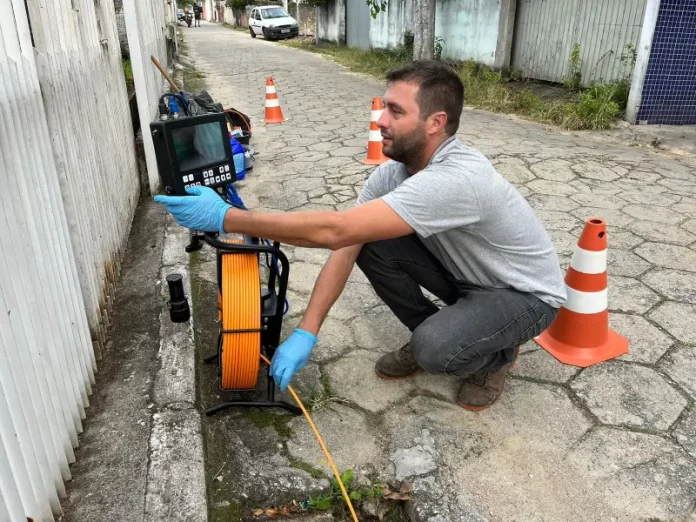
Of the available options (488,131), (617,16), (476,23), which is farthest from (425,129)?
(476,23)

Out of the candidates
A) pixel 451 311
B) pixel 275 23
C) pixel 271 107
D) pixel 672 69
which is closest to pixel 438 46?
pixel 271 107

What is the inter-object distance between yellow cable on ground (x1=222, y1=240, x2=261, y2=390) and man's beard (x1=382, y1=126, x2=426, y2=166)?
0.66m

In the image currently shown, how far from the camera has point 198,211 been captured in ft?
6.15

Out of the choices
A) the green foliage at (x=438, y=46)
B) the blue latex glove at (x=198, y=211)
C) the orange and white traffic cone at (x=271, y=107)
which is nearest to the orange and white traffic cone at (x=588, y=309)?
the blue latex glove at (x=198, y=211)

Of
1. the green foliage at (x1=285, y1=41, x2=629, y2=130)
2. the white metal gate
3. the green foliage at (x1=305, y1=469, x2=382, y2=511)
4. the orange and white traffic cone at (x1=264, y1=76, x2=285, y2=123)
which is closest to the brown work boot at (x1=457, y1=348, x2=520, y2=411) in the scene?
the green foliage at (x1=305, y1=469, x2=382, y2=511)

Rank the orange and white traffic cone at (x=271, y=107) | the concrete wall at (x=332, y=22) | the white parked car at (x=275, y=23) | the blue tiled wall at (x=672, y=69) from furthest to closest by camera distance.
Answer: the white parked car at (x=275, y=23) → the concrete wall at (x=332, y=22) → the orange and white traffic cone at (x=271, y=107) → the blue tiled wall at (x=672, y=69)

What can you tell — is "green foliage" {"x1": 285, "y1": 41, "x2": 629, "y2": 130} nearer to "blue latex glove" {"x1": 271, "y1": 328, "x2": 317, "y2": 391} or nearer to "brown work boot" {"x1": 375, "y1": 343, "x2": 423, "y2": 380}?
"brown work boot" {"x1": 375, "y1": 343, "x2": 423, "y2": 380}

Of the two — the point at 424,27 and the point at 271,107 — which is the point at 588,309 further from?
the point at 424,27

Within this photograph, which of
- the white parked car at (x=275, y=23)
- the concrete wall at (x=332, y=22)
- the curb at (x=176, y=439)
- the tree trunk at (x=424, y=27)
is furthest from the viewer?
the white parked car at (x=275, y=23)

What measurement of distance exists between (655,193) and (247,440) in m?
4.09

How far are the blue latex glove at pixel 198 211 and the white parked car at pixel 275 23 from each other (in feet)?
80.6

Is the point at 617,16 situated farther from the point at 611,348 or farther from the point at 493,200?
the point at 493,200

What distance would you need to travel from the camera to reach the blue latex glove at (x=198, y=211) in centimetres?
187

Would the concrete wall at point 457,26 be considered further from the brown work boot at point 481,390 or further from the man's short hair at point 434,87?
the brown work boot at point 481,390
